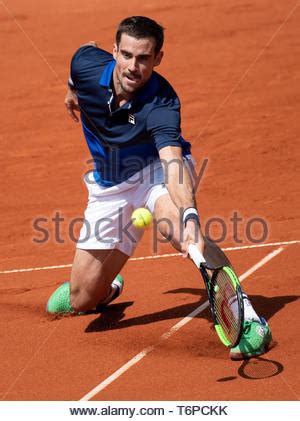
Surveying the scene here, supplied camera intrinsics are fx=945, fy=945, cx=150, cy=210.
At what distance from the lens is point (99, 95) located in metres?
7.31

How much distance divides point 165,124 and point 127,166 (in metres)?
0.65

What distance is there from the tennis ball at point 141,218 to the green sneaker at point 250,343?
1.08m

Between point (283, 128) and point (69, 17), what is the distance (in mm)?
8610

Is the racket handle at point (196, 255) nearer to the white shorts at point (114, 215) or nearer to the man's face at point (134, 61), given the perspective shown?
the white shorts at point (114, 215)

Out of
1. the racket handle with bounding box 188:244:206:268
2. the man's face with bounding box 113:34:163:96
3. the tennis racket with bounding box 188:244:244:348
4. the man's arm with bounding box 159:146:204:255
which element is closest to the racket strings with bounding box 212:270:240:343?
the tennis racket with bounding box 188:244:244:348

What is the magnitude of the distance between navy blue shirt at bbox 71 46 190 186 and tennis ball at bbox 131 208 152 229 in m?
0.40

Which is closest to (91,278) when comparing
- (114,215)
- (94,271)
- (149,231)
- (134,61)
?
(94,271)

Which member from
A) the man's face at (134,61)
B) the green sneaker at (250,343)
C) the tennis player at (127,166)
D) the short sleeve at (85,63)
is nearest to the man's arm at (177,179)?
the tennis player at (127,166)

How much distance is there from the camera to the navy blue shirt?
699 cm

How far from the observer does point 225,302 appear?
6426mm

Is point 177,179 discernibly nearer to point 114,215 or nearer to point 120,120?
point 120,120

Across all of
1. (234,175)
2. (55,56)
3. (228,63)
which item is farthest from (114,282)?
(55,56)

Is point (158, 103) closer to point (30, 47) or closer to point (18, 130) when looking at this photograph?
point (18, 130)

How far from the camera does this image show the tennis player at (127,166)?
22.0 feet
